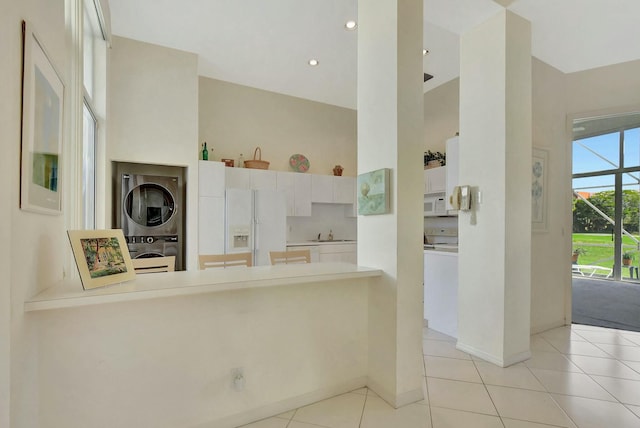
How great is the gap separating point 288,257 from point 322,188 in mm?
2675

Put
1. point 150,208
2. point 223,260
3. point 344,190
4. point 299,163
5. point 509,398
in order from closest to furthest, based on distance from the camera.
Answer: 1. point 509,398
2. point 223,260
3. point 150,208
4. point 299,163
5. point 344,190

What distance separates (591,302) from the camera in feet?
14.5

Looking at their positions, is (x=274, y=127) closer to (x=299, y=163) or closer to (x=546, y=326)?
(x=299, y=163)

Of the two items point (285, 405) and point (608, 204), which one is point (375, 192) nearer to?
point (285, 405)

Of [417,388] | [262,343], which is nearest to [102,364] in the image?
[262,343]

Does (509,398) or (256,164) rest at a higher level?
(256,164)

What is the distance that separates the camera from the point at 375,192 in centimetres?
202

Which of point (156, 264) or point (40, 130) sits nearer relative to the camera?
point (40, 130)

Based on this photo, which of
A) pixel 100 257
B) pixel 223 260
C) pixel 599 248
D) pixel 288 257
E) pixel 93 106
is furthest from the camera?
pixel 599 248

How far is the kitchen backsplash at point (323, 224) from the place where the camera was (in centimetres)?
531

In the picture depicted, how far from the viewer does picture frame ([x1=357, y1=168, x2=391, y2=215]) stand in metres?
1.93

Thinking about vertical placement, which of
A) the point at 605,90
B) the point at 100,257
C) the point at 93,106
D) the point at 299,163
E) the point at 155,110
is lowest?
the point at 100,257

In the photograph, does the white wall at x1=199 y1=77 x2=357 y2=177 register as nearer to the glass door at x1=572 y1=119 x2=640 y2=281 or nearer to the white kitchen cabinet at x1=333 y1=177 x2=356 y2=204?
the white kitchen cabinet at x1=333 y1=177 x2=356 y2=204

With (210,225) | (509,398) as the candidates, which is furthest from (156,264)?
(509,398)
